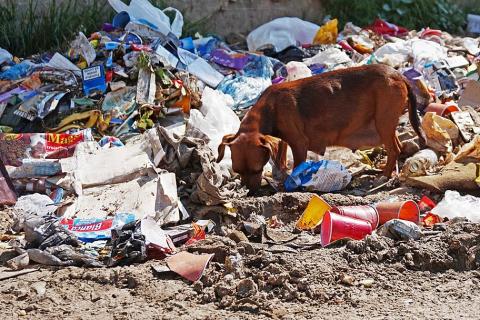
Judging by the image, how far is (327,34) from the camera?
442 inches

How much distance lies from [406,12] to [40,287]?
905 centimetres

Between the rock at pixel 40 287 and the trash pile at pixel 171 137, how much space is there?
310 mm

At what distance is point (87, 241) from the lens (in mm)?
6195

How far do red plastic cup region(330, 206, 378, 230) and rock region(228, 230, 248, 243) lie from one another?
25.5 inches

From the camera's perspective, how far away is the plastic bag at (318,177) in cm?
739

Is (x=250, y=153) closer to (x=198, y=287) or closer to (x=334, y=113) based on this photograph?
(x=334, y=113)

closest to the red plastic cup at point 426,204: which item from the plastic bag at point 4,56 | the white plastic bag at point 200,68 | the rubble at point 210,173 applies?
the rubble at point 210,173

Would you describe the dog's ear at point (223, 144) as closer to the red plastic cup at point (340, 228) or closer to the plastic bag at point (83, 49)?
the red plastic cup at point (340, 228)

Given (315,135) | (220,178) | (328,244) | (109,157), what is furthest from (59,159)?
(328,244)

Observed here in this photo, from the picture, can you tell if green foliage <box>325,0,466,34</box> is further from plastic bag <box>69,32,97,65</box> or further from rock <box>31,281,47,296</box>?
rock <box>31,281,47,296</box>

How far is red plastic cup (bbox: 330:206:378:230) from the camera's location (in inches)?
240

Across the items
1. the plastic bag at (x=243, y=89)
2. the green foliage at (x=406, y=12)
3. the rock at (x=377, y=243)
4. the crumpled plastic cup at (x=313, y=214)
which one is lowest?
the green foliage at (x=406, y=12)

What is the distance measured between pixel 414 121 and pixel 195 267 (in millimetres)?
3240

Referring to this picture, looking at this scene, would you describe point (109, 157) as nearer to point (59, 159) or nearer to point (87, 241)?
A: point (59, 159)
